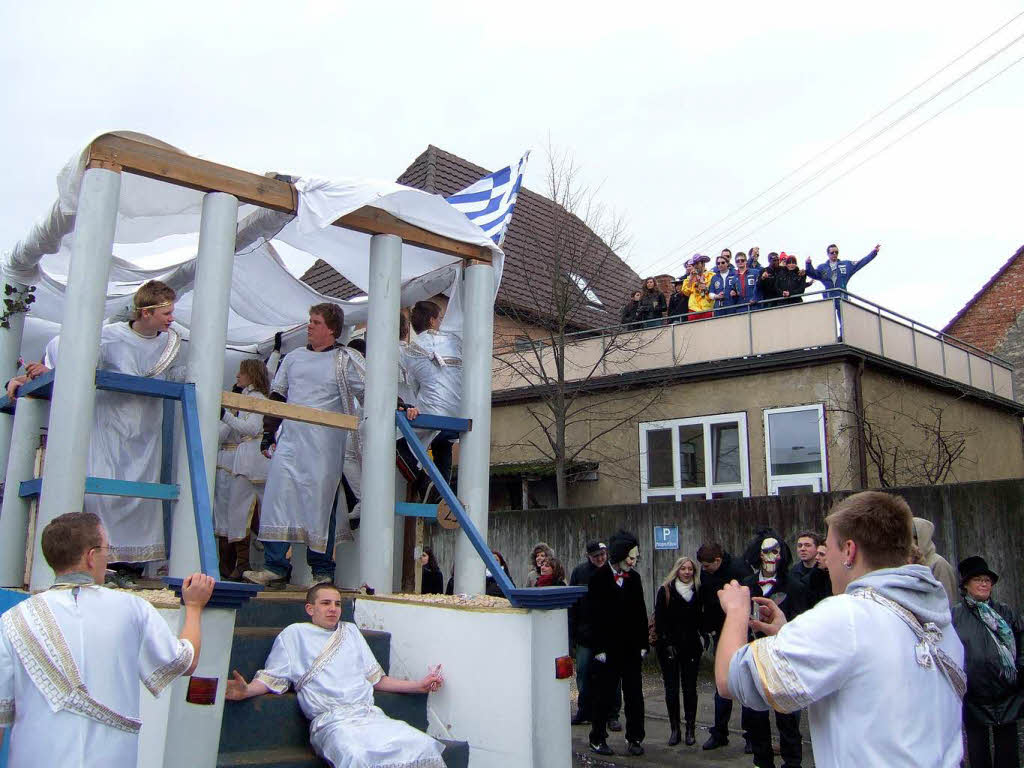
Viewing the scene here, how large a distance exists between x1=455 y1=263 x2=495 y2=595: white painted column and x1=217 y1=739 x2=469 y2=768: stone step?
4.67 ft

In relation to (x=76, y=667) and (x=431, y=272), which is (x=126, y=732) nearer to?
(x=76, y=667)

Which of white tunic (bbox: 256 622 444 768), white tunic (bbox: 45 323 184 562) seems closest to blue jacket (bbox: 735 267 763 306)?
white tunic (bbox: 45 323 184 562)

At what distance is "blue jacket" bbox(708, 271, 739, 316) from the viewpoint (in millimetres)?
17516

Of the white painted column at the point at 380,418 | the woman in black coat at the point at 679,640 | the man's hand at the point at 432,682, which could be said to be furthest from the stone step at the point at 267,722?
the woman in black coat at the point at 679,640

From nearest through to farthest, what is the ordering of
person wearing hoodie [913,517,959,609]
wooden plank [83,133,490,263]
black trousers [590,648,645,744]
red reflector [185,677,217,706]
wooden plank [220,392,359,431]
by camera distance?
1. red reflector [185,677,217,706]
2. wooden plank [83,133,490,263]
3. wooden plank [220,392,359,431]
4. person wearing hoodie [913,517,959,609]
5. black trousers [590,648,645,744]

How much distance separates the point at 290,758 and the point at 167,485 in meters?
1.55

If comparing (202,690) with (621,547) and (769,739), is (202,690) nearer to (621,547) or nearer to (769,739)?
(769,739)

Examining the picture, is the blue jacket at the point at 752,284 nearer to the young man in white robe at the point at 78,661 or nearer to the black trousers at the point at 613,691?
the black trousers at the point at 613,691

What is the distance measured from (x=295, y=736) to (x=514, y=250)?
57.2 feet

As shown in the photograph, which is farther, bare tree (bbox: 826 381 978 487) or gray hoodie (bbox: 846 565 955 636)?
bare tree (bbox: 826 381 978 487)

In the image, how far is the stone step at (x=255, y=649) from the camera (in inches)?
Result: 206

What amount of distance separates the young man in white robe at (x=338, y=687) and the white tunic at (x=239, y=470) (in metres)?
2.23

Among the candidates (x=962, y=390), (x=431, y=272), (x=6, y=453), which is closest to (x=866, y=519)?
(x=431, y=272)

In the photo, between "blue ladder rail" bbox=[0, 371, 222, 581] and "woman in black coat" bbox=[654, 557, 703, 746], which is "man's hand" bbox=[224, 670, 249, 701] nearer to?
"blue ladder rail" bbox=[0, 371, 222, 581]
